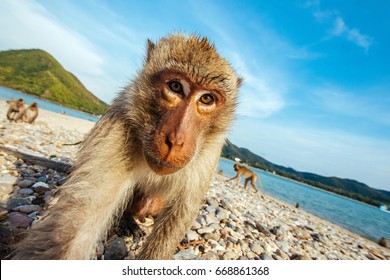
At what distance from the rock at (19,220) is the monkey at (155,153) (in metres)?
0.54

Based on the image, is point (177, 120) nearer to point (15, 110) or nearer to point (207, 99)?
point (207, 99)

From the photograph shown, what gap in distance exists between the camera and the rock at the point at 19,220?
1.96 metres

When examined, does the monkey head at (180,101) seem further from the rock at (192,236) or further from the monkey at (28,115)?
the monkey at (28,115)

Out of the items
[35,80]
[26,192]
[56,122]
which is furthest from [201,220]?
[35,80]

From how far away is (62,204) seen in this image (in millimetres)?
1552

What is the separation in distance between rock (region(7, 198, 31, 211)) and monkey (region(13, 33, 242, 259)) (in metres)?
0.89

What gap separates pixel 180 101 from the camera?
1.83 meters

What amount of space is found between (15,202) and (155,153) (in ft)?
5.55

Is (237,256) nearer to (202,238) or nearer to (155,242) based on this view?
(202,238)

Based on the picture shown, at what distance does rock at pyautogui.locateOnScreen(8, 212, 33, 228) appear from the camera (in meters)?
1.96

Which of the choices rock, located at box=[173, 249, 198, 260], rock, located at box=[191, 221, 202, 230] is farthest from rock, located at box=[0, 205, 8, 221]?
rock, located at box=[191, 221, 202, 230]

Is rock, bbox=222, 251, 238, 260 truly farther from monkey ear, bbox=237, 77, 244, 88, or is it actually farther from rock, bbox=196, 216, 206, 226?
monkey ear, bbox=237, 77, 244, 88
